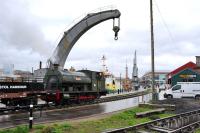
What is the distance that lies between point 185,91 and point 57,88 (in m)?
20.0

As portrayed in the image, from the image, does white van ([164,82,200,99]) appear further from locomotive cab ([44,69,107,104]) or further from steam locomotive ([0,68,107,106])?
locomotive cab ([44,69,107,104])

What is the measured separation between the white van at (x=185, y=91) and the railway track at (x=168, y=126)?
20.2 m

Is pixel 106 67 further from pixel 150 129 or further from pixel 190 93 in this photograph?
pixel 150 129

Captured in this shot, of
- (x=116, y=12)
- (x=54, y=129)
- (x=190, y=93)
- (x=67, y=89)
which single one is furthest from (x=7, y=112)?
(x=190, y=93)

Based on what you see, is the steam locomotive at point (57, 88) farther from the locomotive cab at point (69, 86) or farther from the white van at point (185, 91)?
the white van at point (185, 91)

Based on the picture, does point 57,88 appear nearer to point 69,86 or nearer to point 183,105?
point 69,86

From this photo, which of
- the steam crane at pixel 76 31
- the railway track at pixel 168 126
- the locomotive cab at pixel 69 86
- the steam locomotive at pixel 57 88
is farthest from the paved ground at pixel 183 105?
the steam crane at pixel 76 31

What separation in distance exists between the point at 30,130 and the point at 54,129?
1.04 m

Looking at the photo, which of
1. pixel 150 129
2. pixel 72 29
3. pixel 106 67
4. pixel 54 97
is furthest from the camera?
pixel 106 67

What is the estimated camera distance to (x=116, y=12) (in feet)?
125

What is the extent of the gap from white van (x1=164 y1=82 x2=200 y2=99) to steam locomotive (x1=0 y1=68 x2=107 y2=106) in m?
10.8

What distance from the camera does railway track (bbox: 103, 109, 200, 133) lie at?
13805 millimetres

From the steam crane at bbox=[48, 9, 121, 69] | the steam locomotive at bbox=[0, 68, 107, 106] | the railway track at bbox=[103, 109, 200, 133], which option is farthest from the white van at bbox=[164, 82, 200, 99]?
the railway track at bbox=[103, 109, 200, 133]

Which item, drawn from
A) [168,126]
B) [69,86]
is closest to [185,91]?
[69,86]
